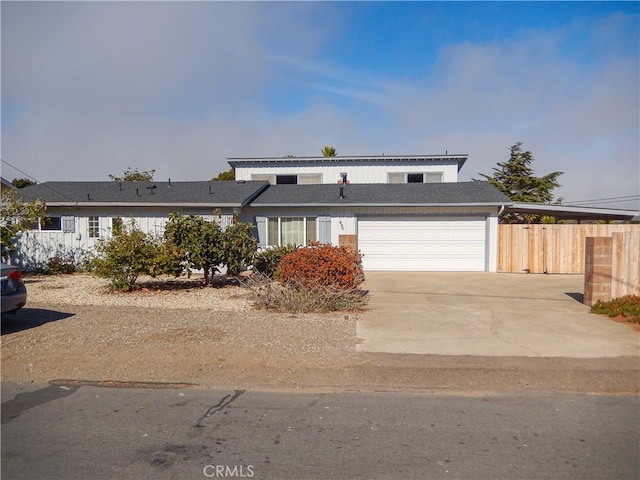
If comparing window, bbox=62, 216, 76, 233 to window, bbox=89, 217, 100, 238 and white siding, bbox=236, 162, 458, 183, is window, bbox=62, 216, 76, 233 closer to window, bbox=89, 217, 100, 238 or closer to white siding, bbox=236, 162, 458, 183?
window, bbox=89, 217, 100, 238

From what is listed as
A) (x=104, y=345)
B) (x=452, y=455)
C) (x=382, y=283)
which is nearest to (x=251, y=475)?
(x=452, y=455)

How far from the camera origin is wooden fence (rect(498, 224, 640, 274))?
17.9 meters

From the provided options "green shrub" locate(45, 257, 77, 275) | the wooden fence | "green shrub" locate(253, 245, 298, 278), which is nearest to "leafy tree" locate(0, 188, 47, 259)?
"green shrub" locate(45, 257, 77, 275)

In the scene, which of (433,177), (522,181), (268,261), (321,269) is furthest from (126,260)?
(522,181)

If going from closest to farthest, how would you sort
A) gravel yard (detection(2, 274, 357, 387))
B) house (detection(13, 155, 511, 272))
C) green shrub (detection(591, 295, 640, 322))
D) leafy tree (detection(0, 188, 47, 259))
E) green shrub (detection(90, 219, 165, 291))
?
gravel yard (detection(2, 274, 357, 387)), green shrub (detection(591, 295, 640, 322)), green shrub (detection(90, 219, 165, 291)), leafy tree (detection(0, 188, 47, 259)), house (detection(13, 155, 511, 272))

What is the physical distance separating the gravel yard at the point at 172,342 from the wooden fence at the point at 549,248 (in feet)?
34.7

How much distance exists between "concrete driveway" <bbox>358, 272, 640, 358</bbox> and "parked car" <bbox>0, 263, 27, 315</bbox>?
5.79 metres

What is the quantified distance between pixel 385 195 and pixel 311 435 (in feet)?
51.0

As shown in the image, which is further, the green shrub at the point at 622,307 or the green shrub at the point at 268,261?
the green shrub at the point at 268,261

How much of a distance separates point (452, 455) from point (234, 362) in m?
3.55

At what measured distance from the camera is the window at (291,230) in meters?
18.8

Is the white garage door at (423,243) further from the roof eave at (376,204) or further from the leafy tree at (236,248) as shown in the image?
the leafy tree at (236,248)

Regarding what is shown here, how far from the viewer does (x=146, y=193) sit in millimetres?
19625

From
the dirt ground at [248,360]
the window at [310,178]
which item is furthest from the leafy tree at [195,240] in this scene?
the window at [310,178]
